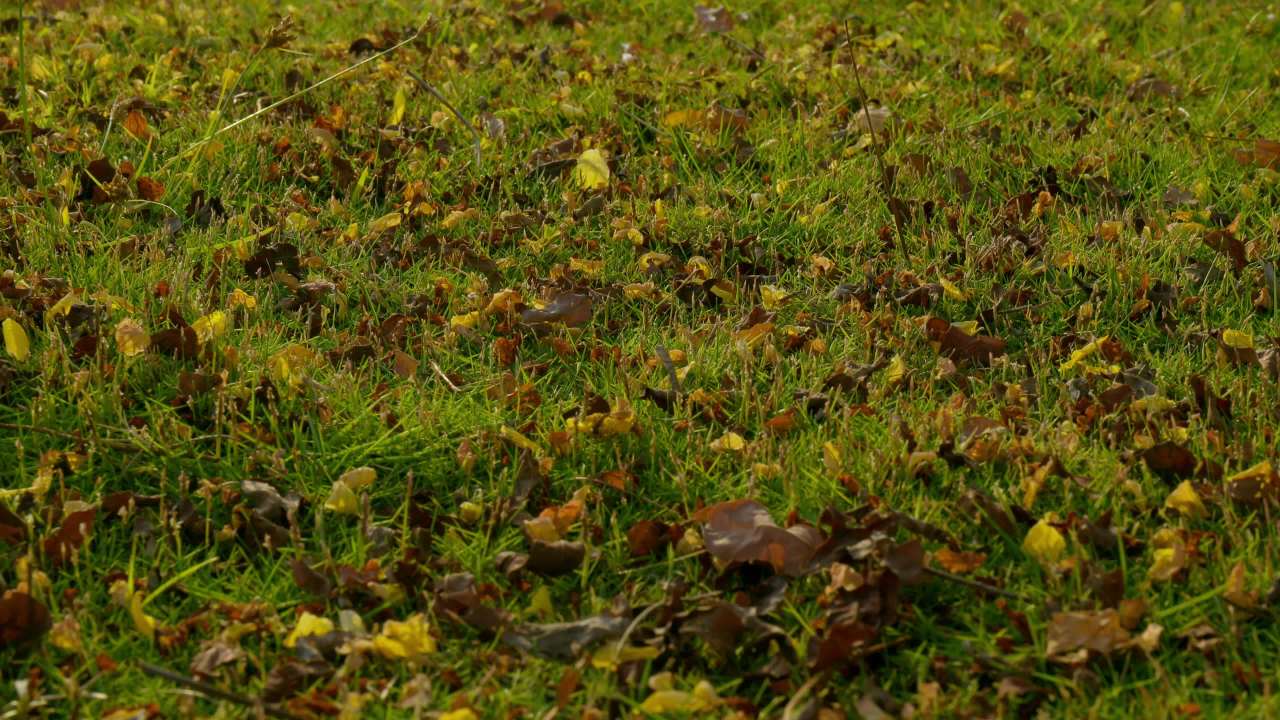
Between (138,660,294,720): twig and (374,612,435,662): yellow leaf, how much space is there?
189mm

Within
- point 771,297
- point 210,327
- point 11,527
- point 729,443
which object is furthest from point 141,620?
point 771,297

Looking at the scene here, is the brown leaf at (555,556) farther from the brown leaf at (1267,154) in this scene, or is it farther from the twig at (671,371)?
the brown leaf at (1267,154)

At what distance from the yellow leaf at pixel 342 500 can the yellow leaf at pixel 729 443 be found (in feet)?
2.39

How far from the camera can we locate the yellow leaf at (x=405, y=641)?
219cm

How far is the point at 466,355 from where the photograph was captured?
3.19 m

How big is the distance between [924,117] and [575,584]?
282cm

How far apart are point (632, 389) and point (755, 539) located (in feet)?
2.15

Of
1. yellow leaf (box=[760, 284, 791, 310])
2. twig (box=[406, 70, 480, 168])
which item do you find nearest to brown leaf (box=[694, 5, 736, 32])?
twig (box=[406, 70, 480, 168])

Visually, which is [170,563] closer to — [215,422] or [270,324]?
[215,422]

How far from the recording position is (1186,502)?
8.25ft

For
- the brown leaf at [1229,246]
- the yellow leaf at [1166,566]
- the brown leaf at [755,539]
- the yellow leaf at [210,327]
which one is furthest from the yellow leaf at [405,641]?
the brown leaf at [1229,246]

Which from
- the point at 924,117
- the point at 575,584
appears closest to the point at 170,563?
the point at 575,584

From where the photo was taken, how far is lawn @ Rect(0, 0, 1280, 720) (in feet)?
7.30

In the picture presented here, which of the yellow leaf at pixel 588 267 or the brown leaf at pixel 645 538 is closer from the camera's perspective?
the brown leaf at pixel 645 538
